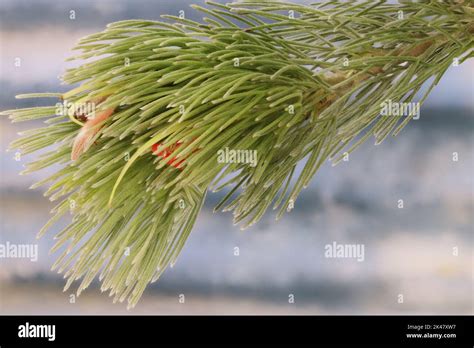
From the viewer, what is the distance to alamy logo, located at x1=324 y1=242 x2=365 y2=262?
0.67 m

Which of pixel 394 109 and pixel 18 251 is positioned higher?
pixel 394 109

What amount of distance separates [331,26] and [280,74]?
6 cm

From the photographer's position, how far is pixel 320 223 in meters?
0.69

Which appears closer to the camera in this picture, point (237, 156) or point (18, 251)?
point (237, 156)

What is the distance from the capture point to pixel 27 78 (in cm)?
68

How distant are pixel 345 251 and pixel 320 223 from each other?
0.13 feet
